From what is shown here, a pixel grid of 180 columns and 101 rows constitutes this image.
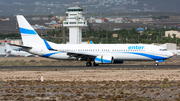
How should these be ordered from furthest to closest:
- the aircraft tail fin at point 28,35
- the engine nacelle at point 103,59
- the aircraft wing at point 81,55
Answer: the aircraft tail fin at point 28,35
the aircraft wing at point 81,55
the engine nacelle at point 103,59

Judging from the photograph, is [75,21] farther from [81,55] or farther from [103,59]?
[103,59]

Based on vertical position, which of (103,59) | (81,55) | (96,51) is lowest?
(103,59)

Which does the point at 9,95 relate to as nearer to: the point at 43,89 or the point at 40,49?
the point at 43,89

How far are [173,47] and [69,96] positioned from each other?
7217 centimetres

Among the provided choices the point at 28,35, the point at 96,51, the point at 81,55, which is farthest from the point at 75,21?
the point at 81,55

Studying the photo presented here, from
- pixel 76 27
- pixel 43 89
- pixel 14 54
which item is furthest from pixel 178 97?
pixel 14 54

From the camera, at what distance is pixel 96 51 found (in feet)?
144

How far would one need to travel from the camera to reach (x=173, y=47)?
283ft

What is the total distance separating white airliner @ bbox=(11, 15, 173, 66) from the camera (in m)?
42.4

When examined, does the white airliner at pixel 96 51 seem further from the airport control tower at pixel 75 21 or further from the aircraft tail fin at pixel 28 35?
the airport control tower at pixel 75 21

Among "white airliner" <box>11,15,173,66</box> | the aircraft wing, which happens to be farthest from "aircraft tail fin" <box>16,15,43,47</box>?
the aircraft wing

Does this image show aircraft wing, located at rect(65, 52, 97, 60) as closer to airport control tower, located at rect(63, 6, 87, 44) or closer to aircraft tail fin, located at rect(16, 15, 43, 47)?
aircraft tail fin, located at rect(16, 15, 43, 47)

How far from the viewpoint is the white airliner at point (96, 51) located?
42375 mm

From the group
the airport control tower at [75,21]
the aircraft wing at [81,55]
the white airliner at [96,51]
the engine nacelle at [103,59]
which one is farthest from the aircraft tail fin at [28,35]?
the airport control tower at [75,21]
